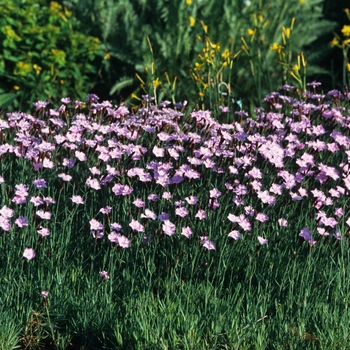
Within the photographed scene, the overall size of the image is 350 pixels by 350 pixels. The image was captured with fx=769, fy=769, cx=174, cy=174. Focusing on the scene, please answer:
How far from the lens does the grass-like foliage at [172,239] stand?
3393 millimetres

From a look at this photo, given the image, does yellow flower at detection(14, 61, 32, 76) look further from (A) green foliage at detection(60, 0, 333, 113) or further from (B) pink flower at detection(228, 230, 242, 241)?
(B) pink flower at detection(228, 230, 242, 241)

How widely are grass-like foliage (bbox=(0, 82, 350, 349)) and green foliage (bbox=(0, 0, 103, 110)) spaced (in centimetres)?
211

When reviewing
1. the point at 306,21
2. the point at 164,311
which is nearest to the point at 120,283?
the point at 164,311

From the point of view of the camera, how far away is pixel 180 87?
683 cm

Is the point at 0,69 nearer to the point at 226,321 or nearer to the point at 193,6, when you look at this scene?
the point at 193,6

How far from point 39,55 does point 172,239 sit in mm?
3291

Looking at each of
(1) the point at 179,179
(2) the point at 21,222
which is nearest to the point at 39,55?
(1) the point at 179,179

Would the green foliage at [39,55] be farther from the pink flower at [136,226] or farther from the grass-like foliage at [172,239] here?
the pink flower at [136,226]

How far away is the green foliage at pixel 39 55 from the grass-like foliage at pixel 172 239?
A: 211cm

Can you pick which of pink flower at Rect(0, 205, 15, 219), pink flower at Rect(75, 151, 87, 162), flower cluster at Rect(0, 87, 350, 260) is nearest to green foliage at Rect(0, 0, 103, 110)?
flower cluster at Rect(0, 87, 350, 260)

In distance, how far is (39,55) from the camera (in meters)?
6.57

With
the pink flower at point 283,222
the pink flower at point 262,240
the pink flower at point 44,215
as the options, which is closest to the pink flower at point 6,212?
the pink flower at point 44,215

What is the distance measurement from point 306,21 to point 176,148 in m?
4.34

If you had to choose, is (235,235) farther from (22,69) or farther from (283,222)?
(22,69)
